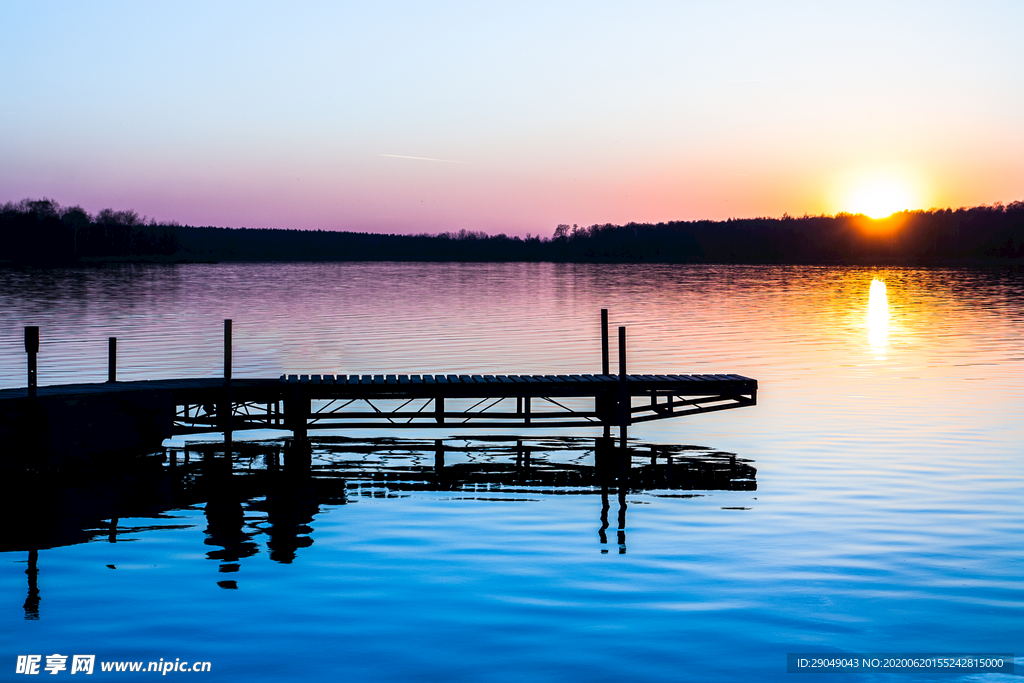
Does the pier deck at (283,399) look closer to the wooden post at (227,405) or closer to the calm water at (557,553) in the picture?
the wooden post at (227,405)

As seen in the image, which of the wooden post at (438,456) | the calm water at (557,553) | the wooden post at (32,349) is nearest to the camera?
the calm water at (557,553)

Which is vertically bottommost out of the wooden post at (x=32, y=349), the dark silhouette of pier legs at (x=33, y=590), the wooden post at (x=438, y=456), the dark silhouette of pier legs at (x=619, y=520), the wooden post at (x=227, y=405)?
the dark silhouette of pier legs at (x=33, y=590)

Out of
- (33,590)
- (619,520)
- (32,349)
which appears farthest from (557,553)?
(32,349)

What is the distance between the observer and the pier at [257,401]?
636 inches

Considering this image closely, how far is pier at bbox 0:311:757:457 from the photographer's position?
16156mm

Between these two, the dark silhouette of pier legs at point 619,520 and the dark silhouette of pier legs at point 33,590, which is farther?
the dark silhouette of pier legs at point 619,520

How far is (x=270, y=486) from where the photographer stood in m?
15.7

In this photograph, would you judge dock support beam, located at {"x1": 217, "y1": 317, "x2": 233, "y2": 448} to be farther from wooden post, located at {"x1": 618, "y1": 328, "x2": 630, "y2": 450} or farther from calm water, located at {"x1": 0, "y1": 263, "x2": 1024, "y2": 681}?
wooden post, located at {"x1": 618, "y1": 328, "x2": 630, "y2": 450}

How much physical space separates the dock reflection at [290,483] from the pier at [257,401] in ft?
1.54

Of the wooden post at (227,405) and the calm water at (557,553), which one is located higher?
the wooden post at (227,405)

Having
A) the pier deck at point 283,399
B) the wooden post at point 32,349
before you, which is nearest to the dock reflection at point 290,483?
the pier deck at point 283,399

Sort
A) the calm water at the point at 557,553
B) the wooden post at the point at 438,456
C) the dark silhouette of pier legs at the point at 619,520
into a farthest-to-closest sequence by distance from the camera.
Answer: the wooden post at the point at 438,456 < the dark silhouette of pier legs at the point at 619,520 < the calm water at the point at 557,553

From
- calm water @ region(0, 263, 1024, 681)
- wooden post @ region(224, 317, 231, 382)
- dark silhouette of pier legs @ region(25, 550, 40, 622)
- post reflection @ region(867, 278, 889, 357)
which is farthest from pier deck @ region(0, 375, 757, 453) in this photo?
post reflection @ region(867, 278, 889, 357)

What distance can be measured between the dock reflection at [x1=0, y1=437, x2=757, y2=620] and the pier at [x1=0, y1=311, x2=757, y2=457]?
47cm
